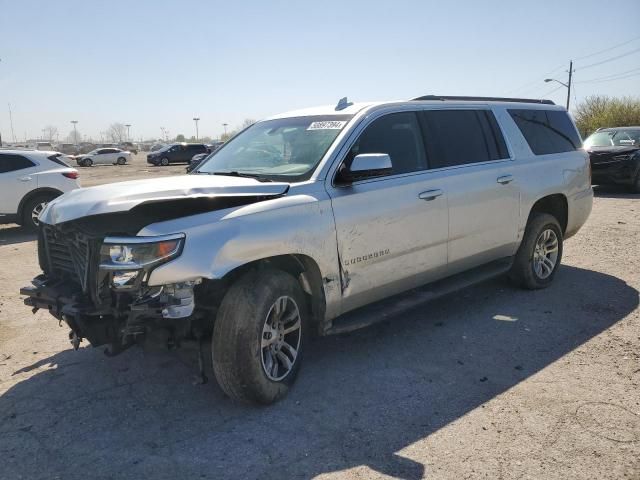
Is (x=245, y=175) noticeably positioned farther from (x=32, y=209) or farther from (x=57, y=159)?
(x=57, y=159)

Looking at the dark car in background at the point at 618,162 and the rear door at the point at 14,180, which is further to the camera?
the dark car in background at the point at 618,162

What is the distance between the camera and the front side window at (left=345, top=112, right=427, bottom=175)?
423 centimetres

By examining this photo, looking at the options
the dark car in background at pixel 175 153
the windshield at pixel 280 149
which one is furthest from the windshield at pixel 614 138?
the dark car in background at pixel 175 153

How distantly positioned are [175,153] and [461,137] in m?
40.3

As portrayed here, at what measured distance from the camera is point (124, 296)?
10.4 feet

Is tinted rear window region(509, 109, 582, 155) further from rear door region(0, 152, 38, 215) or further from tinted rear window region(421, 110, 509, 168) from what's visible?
rear door region(0, 152, 38, 215)

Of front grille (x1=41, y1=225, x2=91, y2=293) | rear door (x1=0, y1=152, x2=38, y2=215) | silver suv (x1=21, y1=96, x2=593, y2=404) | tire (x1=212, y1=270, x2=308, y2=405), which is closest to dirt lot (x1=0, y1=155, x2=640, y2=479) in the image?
tire (x1=212, y1=270, x2=308, y2=405)

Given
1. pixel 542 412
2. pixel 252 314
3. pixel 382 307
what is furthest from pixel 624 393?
pixel 252 314

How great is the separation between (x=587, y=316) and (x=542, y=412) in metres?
2.11

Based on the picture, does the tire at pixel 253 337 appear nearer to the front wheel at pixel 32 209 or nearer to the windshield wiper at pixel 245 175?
the windshield wiper at pixel 245 175

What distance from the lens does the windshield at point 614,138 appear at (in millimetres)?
14523

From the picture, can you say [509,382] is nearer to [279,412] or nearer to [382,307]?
[382,307]

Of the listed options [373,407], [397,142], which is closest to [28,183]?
[397,142]

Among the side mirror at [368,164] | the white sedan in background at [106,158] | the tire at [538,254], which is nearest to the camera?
the side mirror at [368,164]
